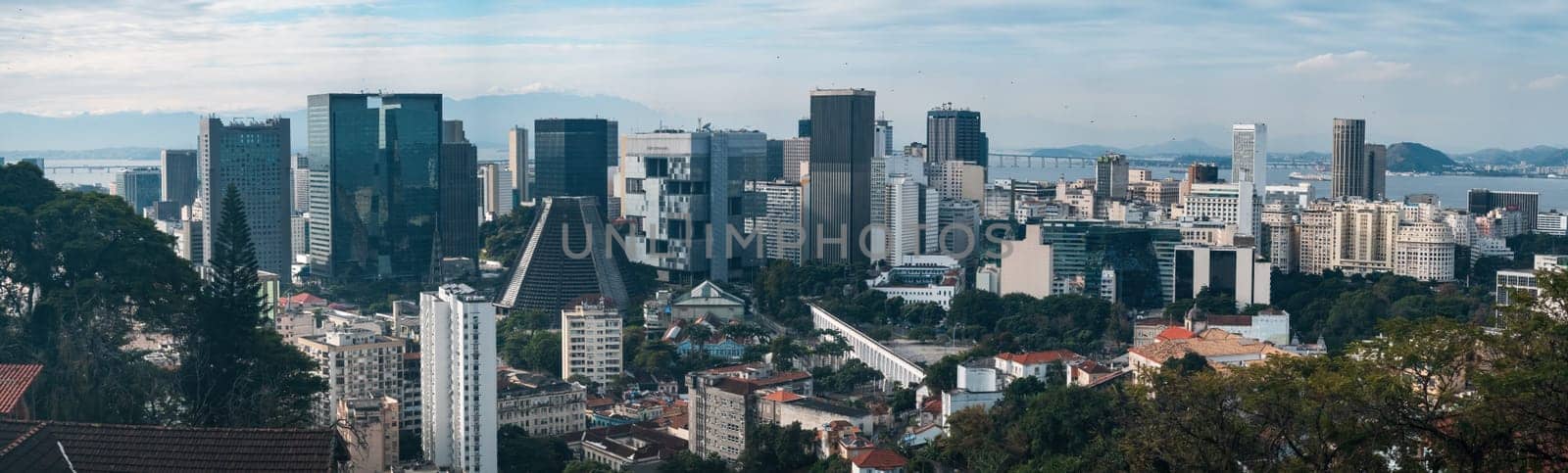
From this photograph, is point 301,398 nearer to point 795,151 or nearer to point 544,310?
point 544,310

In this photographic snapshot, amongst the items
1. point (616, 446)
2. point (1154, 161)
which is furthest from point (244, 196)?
point (1154, 161)

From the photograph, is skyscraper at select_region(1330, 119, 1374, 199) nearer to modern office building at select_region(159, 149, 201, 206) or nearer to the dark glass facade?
the dark glass facade

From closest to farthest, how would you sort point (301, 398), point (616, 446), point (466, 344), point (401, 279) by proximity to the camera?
point (301, 398) → point (466, 344) → point (616, 446) → point (401, 279)

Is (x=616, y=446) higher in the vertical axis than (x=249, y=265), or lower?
lower

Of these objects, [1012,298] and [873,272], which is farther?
[873,272]

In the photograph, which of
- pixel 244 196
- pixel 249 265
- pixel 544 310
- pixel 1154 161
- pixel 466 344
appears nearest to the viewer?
pixel 249 265

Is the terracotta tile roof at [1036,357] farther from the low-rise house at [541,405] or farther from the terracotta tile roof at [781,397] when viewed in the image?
the low-rise house at [541,405]

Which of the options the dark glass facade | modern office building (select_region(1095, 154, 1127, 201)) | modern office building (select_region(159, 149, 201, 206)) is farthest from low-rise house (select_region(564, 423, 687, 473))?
modern office building (select_region(1095, 154, 1127, 201))
